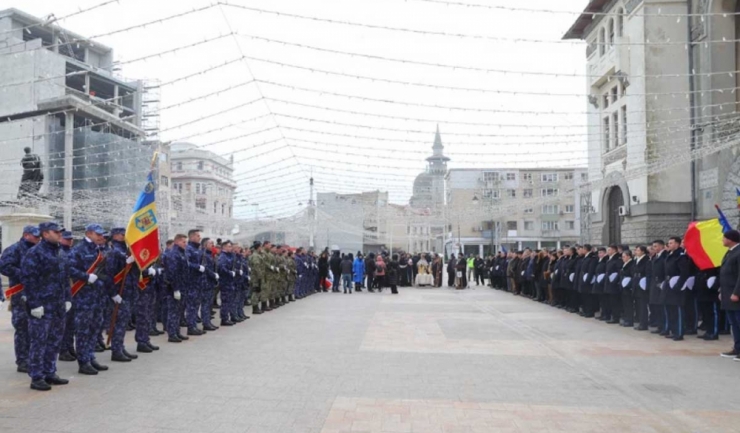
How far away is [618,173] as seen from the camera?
2292cm

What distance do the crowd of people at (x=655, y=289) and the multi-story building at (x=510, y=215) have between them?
507 inches

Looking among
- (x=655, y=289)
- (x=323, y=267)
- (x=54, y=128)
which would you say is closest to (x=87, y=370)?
(x=655, y=289)

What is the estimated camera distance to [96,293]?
7.98 meters

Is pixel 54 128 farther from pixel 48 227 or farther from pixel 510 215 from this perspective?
pixel 48 227

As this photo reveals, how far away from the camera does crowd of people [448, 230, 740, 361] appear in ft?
30.8

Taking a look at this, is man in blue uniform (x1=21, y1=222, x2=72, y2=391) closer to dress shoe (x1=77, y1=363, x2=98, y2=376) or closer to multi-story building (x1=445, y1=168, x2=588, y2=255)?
dress shoe (x1=77, y1=363, x2=98, y2=376)

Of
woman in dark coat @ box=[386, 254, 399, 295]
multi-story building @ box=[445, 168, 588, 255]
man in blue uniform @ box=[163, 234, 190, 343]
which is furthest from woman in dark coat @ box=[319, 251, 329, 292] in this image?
man in blue uniform @ box=[163, 234, 190, 343]

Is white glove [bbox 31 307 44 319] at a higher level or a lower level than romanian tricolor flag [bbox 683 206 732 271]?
lower

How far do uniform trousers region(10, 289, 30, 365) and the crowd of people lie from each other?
950 centimetres

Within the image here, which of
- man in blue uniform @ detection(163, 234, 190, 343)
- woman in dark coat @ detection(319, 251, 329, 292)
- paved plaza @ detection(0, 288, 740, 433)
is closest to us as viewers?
paved plaza @ detection(0, 288, 740, 433)

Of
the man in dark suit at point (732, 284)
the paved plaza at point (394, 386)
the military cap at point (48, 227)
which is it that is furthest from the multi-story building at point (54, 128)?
the man in dark suit at point (732, 284)

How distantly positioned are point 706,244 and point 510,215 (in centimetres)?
2724

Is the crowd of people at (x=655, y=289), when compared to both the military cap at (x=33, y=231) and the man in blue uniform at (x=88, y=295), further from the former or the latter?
the military cap at (x=33, y=231)

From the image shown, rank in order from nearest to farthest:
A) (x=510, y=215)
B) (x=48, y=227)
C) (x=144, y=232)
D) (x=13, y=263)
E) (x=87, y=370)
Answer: (x=48, y=227)
(x=13, y=263)
(x=87, y=370)
(x=144, y=232)
(x=510, y=215)
